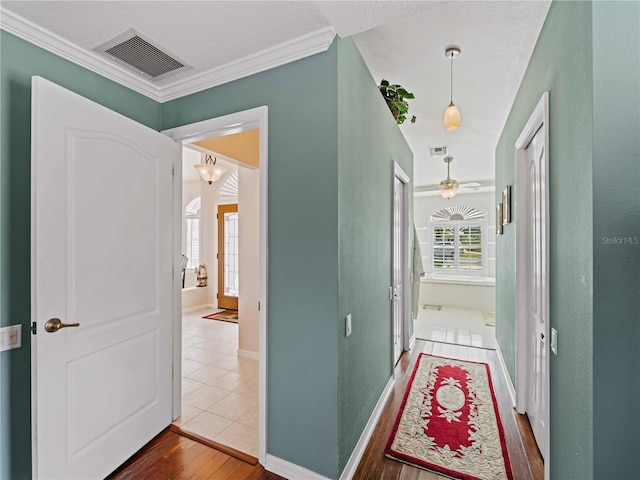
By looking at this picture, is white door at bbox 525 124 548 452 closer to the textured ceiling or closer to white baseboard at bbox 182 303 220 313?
the textured ceiling

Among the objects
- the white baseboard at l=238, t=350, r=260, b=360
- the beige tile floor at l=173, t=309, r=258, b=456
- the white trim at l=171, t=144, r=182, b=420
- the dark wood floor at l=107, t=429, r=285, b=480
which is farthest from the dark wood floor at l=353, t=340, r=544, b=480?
the white baseboard at l=238, t=350, r=260, b=360

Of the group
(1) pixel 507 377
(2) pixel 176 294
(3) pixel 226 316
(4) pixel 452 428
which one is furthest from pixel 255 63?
(3) pixel 226 316

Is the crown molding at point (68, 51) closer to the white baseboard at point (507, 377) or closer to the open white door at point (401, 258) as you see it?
the open white door at point (401, 258)

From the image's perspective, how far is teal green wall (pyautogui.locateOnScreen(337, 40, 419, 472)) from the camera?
5.72 ft

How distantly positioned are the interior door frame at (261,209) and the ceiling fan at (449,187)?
3.94m

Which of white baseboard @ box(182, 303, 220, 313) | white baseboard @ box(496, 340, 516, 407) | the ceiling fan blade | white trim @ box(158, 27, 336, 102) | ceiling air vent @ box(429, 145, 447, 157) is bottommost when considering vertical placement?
white baseboard @ box(182, 303, 220, 313)

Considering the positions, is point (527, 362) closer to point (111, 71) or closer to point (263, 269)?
point (263, 269)

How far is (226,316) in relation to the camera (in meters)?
5.90

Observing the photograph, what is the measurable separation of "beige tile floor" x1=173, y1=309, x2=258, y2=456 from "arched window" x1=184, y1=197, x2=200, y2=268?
2.75 m

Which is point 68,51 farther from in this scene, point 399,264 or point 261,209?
point 399,264

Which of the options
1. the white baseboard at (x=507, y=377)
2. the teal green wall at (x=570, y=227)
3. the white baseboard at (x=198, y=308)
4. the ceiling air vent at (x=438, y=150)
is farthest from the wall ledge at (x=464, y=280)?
the teal green wall at (x=570, y=227)

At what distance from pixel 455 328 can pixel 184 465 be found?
4.38m

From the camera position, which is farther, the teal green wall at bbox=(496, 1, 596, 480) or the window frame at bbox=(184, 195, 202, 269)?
the window frame at bbox=(184, 195, 202, 269)

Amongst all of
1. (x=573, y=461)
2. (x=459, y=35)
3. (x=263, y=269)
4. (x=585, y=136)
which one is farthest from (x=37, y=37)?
(x=573, y=461)
